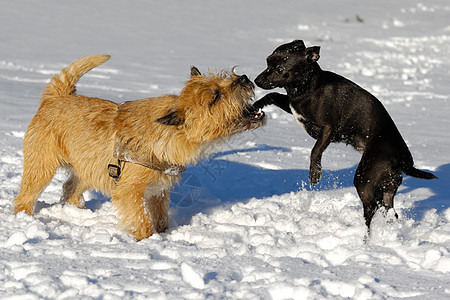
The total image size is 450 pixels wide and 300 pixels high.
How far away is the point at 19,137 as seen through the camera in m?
7.22

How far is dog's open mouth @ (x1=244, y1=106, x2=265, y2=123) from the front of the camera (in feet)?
15.3

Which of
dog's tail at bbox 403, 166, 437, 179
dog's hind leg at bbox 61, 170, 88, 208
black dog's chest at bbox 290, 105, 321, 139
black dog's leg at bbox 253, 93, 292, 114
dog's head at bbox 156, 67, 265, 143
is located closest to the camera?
dog's head at bbox 156, 67, 265, 143

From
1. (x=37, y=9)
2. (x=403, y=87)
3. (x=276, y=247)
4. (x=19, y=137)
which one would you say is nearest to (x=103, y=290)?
(x=276, y=247)

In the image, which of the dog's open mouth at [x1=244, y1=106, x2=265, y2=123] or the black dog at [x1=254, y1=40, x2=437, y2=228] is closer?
the black dog at [x1=254, y1=40, x2=437, y2=228]

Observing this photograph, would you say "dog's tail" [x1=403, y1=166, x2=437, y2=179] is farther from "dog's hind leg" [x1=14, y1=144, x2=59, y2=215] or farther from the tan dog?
"dog's hind leg" [x1=14, y1=144, x2=59, y2=215]

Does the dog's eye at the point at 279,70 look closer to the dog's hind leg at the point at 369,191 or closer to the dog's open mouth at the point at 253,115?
the dog's open mouth at the point at 253,115

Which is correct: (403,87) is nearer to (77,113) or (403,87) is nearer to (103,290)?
(77,113)

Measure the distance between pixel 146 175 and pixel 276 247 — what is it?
1.20m

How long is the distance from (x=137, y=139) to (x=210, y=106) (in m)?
0.66

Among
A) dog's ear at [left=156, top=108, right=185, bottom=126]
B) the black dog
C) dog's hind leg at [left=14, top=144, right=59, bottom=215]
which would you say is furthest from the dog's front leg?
dog's hind leg at [left=14, top=144, right=59, bottom=215]

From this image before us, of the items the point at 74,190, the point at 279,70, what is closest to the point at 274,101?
the point at 279,70

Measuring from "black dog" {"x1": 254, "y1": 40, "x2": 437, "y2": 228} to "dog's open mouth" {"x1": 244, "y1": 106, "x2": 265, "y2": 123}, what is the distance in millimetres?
179

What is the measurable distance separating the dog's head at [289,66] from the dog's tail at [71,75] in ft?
4.94

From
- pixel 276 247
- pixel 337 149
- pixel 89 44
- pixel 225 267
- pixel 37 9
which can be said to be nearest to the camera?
pixel 225 267
